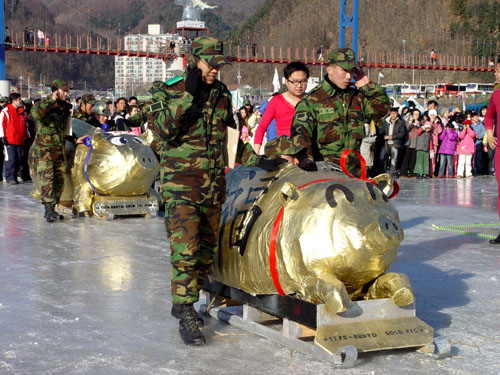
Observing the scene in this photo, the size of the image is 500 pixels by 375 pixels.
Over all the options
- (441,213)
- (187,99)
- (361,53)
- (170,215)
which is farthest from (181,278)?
(361,53)

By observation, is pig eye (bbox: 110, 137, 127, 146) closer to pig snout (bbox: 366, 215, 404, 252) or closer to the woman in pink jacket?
the woman in pink jacket

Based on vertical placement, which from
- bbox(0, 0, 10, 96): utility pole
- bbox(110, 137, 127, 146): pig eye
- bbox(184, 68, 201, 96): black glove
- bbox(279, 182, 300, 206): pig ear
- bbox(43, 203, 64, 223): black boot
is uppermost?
bbox(0, 0, 10, 96): utility pole

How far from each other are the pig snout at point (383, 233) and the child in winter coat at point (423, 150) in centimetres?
1390

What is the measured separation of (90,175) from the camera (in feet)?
34.1

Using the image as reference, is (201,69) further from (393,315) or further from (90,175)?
(90,175)

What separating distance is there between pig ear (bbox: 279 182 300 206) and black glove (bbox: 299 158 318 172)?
0.37 metres

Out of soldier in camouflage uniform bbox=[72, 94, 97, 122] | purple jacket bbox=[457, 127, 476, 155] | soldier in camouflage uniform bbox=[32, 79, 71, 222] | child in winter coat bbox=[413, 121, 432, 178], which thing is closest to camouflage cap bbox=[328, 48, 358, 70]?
soldier in camouflage uniform bbox=[32, 79, 71, 222]

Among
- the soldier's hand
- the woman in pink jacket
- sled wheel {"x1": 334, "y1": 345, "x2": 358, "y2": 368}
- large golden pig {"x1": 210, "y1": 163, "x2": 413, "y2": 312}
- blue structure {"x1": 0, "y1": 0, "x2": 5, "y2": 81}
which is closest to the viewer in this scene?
sled wheel {"x1": 334, "y1": 345, "x2": 358, "y2": 368}

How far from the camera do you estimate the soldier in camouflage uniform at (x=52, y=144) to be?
1009 centimetres

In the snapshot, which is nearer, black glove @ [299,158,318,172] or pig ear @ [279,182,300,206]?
pig ear @ [279,182,300,206]

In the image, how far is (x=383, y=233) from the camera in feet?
14.0

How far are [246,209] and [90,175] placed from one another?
19.4 ft

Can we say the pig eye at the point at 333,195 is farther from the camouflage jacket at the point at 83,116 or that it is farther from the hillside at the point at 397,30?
the hillside at the point at 397,30

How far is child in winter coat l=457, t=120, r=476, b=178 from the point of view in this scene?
18.3 m
